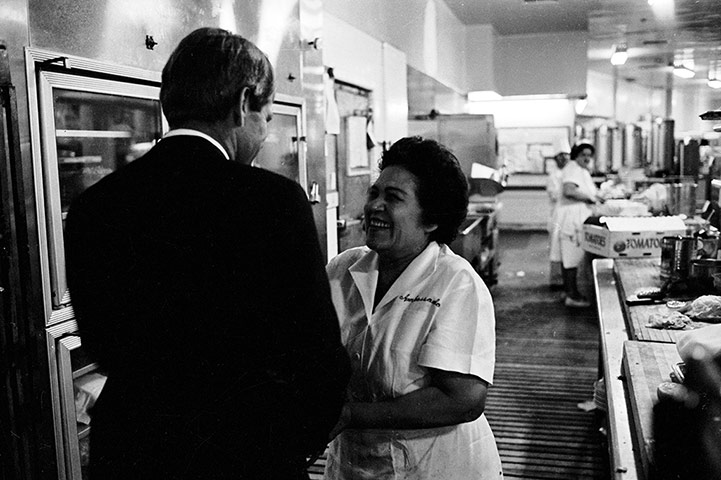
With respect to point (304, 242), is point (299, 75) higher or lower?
higher

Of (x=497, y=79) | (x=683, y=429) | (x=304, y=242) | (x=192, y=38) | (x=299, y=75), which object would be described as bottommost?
(x=683, y=429)

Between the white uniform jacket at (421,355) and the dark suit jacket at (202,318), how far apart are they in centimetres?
20

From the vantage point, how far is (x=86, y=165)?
149 cm

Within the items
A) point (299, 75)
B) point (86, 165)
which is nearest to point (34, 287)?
point (86, 165)

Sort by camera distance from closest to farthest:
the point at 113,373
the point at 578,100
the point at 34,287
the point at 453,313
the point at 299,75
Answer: the point at 113,373
the point at 453,313
the point at 34,287
the point at 299,75
the point at 578,100

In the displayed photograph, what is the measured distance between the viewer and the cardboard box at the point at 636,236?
2539 mm

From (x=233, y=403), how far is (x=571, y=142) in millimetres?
8489

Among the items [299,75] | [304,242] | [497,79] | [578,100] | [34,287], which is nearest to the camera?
[304,242]

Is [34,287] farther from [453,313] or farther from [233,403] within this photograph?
[453,313]

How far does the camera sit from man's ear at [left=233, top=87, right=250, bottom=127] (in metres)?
0.80

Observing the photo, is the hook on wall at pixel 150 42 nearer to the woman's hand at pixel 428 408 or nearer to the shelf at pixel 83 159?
the shelf at pixel 83 159

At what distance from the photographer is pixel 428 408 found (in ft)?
3.35

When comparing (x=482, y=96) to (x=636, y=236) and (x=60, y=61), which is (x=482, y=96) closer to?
(x=636, y=236)

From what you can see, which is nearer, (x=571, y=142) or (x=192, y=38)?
(x=192, y=38)
